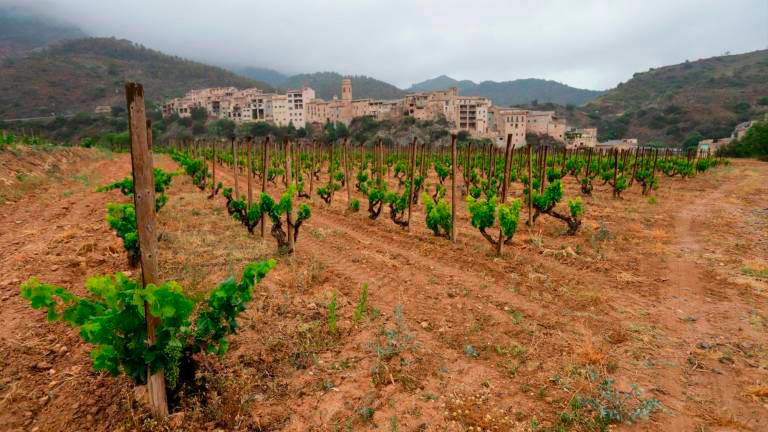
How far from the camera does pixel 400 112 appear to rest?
294 feet

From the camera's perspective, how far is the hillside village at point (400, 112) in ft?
267

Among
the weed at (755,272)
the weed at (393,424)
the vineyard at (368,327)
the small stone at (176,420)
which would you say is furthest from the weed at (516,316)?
the weed at (755,272)

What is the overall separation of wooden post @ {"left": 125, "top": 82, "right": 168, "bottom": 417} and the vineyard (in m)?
0.02

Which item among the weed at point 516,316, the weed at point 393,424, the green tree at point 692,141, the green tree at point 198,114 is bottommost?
the weed at point 393,424

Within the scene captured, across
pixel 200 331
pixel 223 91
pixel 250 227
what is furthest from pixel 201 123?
pixel 200 331

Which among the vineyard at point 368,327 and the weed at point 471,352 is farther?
the weed at point 471,352

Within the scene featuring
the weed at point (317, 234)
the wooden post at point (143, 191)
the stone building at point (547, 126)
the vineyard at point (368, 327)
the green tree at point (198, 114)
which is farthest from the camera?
the green tree at point (198, 114)

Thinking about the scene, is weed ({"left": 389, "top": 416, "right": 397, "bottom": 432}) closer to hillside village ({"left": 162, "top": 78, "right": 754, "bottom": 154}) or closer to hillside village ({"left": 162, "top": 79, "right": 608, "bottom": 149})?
hillside village ({"left": 162, "top": 79, "right": 608, "bottom": 149})

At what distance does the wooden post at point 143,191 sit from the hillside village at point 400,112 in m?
77.2

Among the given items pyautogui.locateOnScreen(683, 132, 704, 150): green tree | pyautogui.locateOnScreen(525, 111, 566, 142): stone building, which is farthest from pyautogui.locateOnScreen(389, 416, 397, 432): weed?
pyautogui.locateOnScreen(683, 132, 704, 150): green tree

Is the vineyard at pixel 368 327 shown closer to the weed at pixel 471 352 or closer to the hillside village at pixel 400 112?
the weed at pixel 471 352

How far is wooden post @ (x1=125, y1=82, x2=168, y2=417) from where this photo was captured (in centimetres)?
297

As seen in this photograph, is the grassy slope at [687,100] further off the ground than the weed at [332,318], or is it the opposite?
the grassy slope at [687,100]

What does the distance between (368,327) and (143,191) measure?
317 cm
